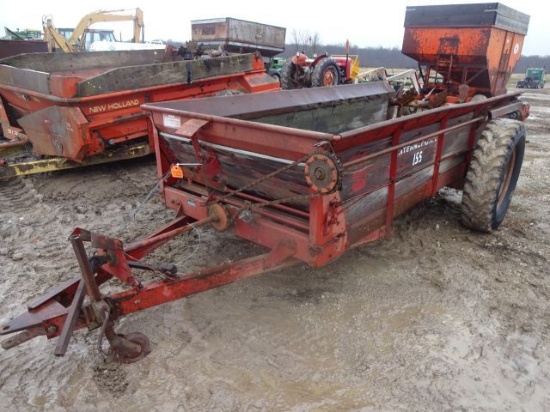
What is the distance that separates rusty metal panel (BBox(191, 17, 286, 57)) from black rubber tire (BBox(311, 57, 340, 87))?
7.48ft

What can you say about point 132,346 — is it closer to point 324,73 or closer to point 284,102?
point 284,102

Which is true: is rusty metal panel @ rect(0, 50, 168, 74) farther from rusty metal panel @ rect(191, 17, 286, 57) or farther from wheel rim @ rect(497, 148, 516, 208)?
wheel rim @ rect(497, 148, 516, 208)

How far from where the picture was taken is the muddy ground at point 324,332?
235cm

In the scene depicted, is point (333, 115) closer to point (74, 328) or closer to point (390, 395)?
point (390, 395)

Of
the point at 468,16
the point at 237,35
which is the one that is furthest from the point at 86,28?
the point at 468,16

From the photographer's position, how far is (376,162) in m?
2.89

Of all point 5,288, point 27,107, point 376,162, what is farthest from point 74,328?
point 27,107

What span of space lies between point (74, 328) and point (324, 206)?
1471 mm

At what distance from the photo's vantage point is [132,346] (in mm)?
2545

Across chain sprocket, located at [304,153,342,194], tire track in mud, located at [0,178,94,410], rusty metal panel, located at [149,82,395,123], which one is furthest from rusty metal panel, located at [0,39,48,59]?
chain sprocket, located at [304,153,342,194]

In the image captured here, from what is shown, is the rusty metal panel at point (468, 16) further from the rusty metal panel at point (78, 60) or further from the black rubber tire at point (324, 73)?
the rusty metal panel at point (78, 60)

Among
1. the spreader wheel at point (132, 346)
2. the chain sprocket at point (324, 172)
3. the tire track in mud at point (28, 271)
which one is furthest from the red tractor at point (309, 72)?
the spreader wheel at point (132, 346)

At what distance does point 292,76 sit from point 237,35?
182cm

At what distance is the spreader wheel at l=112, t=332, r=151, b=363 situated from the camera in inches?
98.8
